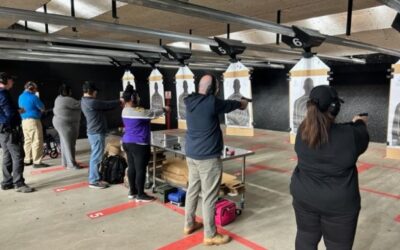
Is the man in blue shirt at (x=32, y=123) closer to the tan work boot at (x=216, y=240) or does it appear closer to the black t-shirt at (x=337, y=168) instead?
the tan work boot at (x=216, y=240)

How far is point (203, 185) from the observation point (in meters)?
2.30

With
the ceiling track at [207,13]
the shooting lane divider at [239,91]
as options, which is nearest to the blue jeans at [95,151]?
the shooting lane divider at [239,91]

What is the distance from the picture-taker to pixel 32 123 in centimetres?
463

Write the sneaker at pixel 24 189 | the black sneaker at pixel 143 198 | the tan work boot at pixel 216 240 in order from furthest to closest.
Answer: the sneaker at pixel 24 189 < the black sneaker at pixel 143 198 < the tan work boot at pixel 216 240

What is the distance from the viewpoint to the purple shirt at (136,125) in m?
3.09

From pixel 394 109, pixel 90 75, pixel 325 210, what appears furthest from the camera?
pixel 90 75

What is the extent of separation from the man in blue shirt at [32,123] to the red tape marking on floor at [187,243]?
11.0 ft

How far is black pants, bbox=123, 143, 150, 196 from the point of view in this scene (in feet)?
10.3

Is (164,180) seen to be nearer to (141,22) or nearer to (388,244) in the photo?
(141,22)

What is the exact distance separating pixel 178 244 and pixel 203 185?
21.5 inches

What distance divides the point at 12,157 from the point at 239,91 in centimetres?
280

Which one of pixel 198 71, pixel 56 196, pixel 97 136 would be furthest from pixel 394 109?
pixel 198 71

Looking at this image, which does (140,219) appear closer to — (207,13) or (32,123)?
(207,13)

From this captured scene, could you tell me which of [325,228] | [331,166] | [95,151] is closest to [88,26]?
[95,151]
